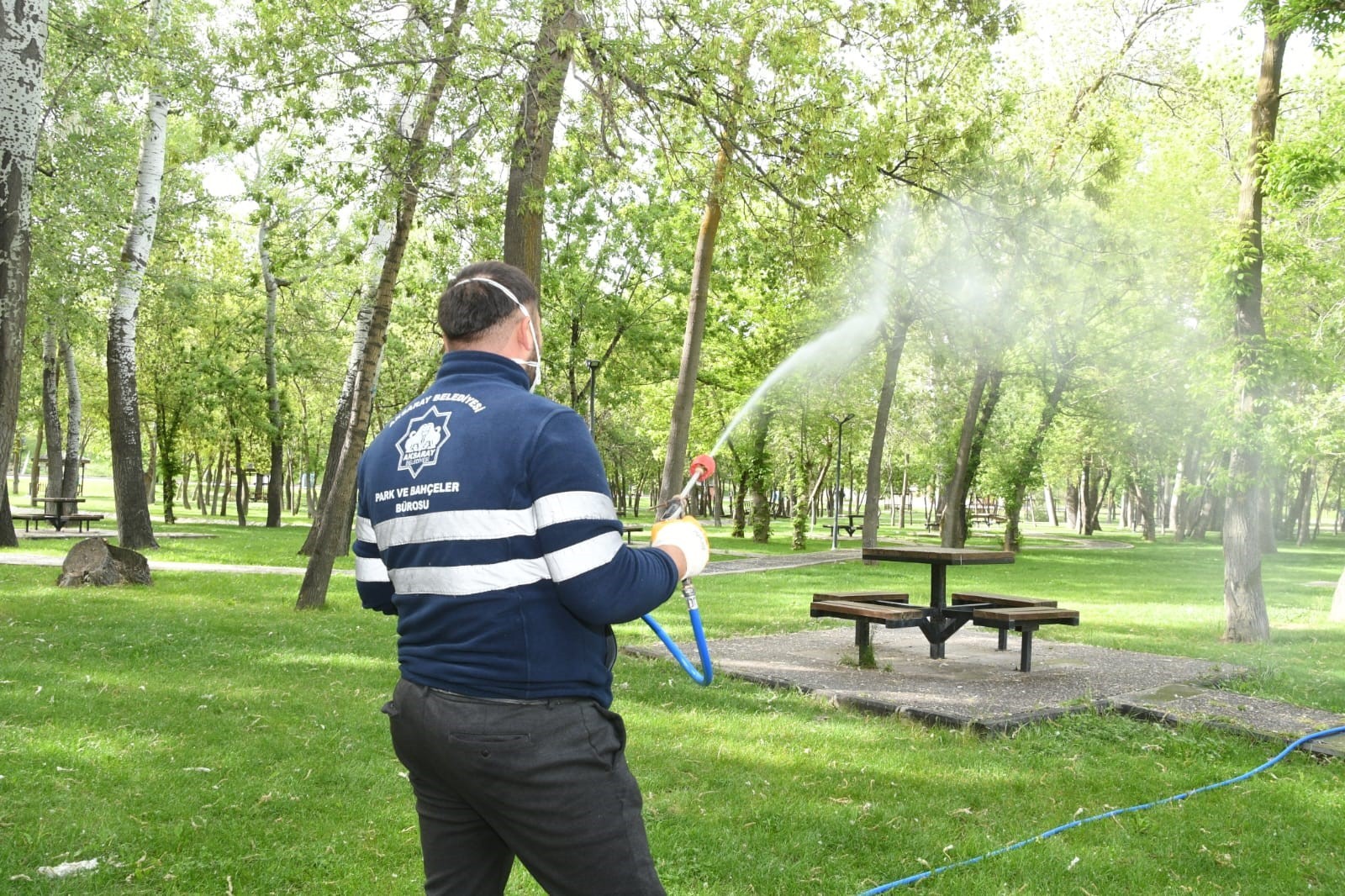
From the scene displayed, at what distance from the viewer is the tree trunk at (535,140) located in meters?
8.16

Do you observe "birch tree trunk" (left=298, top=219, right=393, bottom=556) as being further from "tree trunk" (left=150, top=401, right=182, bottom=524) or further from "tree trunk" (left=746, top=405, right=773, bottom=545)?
"tree trunk" (left=150, top=401, right=182, bottom=524)

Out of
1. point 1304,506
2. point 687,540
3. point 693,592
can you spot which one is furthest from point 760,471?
point 687,540

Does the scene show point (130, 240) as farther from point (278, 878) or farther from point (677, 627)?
point (278, 878)

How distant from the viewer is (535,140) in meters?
8.39

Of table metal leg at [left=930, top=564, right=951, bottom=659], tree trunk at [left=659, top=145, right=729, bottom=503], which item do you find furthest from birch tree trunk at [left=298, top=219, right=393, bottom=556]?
table metal leg at [left=930, top=564, right=951, bottom=659]

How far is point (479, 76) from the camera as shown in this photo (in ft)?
29.0

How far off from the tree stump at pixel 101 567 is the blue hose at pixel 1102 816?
11871mm

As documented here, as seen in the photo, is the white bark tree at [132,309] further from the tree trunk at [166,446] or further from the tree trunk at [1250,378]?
the tree trunk at [166,446]

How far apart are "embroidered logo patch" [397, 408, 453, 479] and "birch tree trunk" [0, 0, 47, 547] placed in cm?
710

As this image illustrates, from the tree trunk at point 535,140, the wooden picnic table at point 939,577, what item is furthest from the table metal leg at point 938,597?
the tree trunk at point 535,140

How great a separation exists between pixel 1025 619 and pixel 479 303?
23.2ft

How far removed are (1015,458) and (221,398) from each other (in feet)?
82.6

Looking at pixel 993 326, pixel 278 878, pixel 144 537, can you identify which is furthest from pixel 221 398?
pixel 278 878

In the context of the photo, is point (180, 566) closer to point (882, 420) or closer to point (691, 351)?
point (691, 351)
